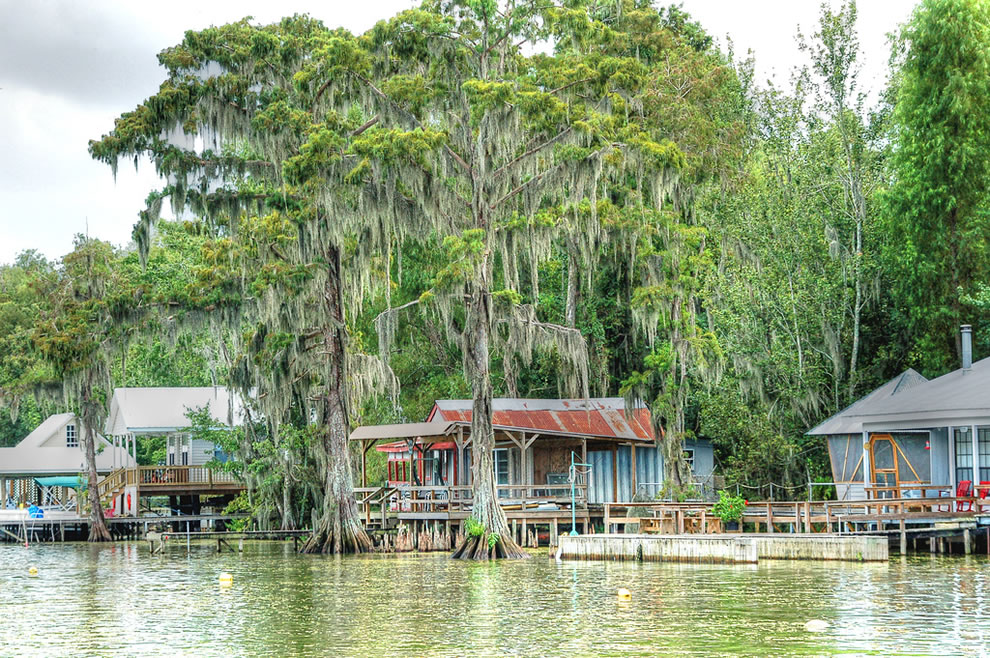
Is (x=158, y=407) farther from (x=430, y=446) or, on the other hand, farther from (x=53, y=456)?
(x=430, y=446)

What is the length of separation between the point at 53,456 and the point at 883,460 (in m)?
38.7

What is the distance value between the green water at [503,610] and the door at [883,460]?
478 cm

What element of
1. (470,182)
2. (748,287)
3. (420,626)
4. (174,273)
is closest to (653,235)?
(748,287)

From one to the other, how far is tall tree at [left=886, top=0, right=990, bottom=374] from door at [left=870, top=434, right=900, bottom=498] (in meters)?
6.09

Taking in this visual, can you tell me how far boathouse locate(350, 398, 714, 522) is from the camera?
123 feet

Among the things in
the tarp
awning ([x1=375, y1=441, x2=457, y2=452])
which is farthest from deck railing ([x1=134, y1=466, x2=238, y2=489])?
awning ([x1=375, y1=441, x2=457, y2=452])

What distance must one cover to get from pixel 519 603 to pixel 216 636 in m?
5.42

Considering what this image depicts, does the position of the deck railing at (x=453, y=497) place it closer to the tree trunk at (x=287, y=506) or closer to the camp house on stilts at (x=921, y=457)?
the tree trunk at (x=287, y=506)

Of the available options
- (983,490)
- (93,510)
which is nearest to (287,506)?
(93,510)

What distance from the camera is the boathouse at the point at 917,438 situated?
3102cm

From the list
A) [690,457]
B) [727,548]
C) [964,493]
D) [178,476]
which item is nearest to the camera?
[727,548]

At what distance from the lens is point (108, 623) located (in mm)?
20172

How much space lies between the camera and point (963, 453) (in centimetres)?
3200

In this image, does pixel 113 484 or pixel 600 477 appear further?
pixel 113 484
